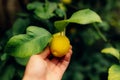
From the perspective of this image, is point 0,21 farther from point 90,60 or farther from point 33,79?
point 33,79

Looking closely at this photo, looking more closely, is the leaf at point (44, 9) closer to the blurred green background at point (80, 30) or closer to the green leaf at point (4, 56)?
the blurred green background at point (80, 30)

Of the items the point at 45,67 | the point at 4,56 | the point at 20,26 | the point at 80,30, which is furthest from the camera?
the point at 80,30

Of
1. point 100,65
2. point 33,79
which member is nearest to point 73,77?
point 100,65

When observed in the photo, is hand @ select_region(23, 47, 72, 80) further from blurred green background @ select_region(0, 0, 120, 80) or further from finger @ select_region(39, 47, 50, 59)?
blurred green background @ select_region(0, 0, 120, 80)

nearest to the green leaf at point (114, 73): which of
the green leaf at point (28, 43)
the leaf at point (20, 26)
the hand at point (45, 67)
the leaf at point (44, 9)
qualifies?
the hand at point (45, 67)

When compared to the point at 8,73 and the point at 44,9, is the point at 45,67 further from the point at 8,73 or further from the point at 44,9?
the point at 44,9

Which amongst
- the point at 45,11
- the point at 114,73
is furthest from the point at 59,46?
the point at 45,11
